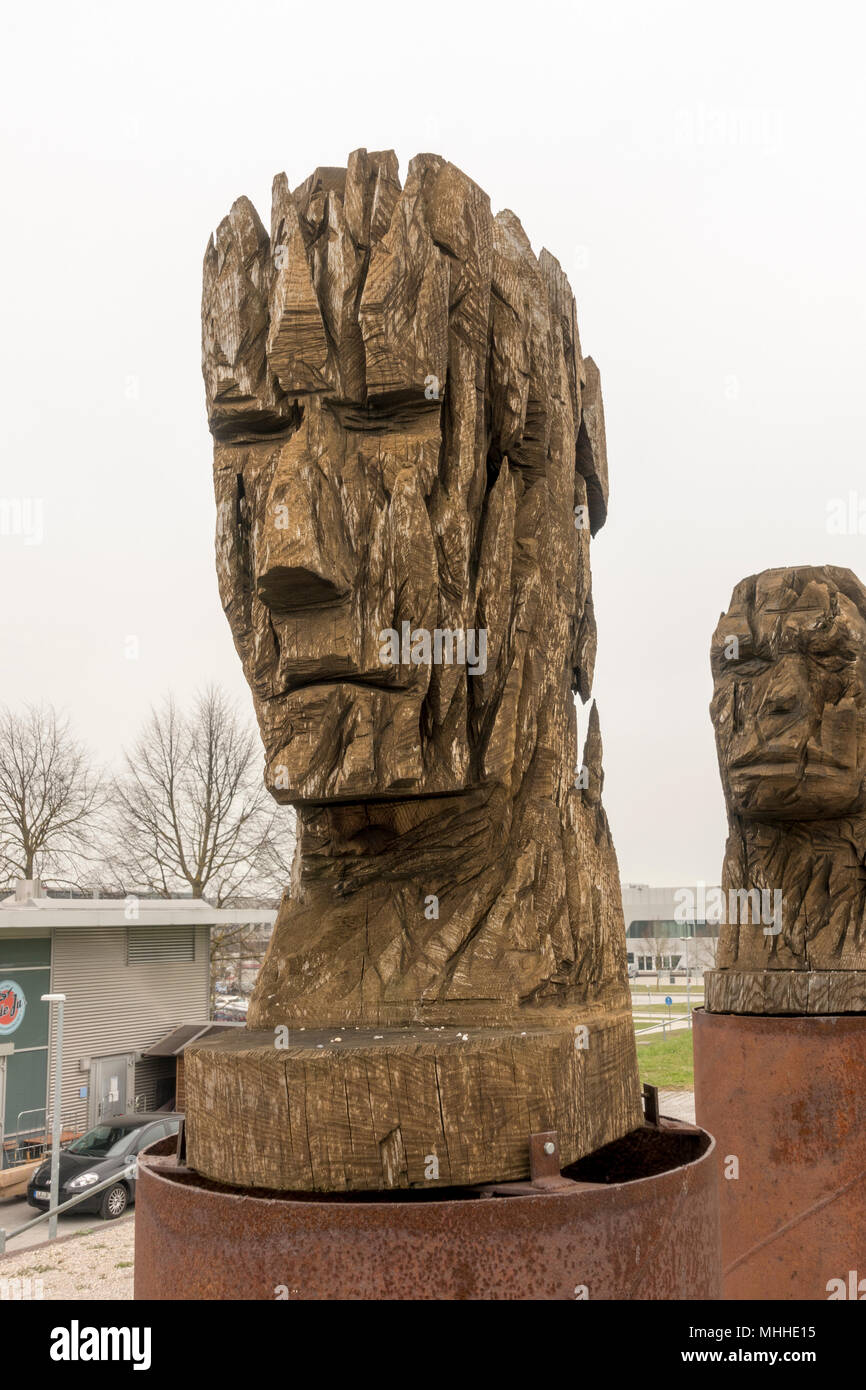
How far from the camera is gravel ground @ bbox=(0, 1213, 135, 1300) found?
8.52m

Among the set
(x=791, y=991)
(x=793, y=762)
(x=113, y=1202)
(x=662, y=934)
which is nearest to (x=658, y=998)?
(x=662, y=934)

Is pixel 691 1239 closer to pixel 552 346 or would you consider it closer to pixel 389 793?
pixel 389 793

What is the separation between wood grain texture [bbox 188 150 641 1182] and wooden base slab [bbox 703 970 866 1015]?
293 cm

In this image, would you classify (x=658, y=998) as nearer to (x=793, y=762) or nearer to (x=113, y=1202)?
(x=113, y=1202)

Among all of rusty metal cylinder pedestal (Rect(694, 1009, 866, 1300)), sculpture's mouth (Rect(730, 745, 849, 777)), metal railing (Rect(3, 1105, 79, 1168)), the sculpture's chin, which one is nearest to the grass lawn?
metal railing (Rect(3, 1105, 79, 1168))

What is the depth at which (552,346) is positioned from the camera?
3.26 m

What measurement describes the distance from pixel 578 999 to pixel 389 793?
2.47 feet

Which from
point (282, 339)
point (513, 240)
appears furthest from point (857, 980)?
point (282, 339)

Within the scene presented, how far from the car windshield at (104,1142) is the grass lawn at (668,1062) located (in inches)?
261

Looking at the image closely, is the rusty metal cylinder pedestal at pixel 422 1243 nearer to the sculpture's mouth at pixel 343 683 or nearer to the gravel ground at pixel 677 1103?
the sculpture's mouth at pixel 343 683

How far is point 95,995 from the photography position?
16.8m

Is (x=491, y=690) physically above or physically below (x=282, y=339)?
below

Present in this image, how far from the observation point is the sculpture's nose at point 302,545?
2.54m

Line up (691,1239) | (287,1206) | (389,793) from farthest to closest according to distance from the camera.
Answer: (389,793) < (691,1239) < (287,1206)
